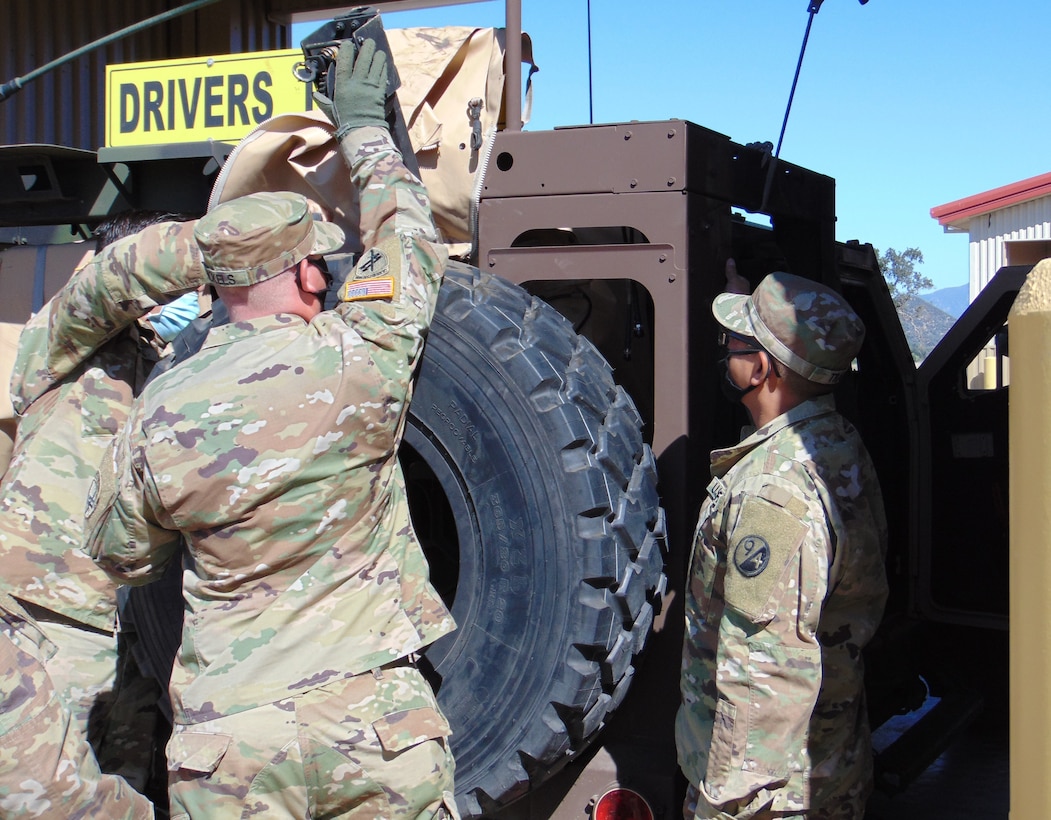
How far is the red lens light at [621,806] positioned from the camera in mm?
2641

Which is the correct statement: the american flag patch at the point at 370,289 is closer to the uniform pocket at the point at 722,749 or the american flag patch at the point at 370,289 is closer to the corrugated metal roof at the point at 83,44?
the uniform pocket at the point at 722,749

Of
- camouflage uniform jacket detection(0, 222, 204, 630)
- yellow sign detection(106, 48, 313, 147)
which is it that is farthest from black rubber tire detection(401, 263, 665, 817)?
yellow sign detection(106, 48, 313, 147)

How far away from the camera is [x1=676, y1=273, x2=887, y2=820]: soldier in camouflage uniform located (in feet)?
7.63

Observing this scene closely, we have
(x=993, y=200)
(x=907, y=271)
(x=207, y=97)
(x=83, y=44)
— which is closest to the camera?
(x=207, y=97)

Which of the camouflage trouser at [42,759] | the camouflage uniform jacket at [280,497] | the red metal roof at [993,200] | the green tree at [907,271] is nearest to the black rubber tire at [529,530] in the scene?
the camouflage uniform jacket at [280,497]

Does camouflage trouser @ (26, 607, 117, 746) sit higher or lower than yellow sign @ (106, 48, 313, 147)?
lower

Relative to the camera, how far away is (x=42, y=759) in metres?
2.77

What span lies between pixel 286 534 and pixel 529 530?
514mm

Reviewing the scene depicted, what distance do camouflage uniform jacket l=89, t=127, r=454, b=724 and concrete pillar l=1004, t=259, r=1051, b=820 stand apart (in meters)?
1.39

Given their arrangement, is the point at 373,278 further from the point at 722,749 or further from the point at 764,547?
the point at 722,749

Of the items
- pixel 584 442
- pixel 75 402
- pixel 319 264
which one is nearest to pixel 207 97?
pixel 75 402

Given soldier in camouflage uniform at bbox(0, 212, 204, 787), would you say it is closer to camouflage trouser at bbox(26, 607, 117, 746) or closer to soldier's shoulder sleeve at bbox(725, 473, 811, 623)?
camouflage trouser at bbox(26, 607, 117, 746)

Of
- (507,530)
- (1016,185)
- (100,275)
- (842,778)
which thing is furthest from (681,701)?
(1016,185)

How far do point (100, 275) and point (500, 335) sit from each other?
1.07m
